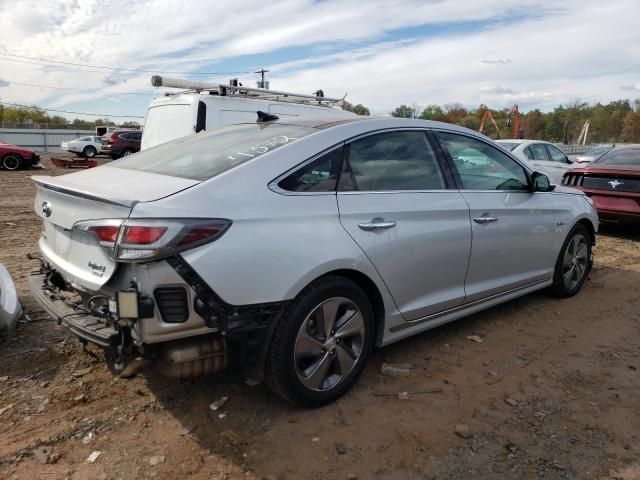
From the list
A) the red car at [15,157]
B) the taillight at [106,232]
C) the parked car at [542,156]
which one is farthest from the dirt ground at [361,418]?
the red car at [15,157]

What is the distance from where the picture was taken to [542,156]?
11.2m

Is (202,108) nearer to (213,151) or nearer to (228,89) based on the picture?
(228,89)

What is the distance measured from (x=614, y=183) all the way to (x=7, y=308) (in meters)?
7.90

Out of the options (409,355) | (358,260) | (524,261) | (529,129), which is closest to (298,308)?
(358,260)

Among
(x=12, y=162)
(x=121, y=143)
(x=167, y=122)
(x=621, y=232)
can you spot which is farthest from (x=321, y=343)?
(x=121, y=143)

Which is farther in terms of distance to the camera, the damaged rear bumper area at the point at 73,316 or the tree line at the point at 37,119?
the tree line at the point at 37,119

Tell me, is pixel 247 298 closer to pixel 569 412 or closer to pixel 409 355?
pixel 409 355

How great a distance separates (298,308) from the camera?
2717mm

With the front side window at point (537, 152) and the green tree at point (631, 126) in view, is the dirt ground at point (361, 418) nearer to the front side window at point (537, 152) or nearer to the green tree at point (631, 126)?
the front side window at point (537, 152)

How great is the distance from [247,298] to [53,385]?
1.56 metres

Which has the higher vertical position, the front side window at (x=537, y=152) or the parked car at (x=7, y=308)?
the front side window at (x=537, y=152)

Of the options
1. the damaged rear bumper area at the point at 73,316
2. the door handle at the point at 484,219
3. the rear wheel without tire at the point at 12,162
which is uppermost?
the door handle at the point at 484,219

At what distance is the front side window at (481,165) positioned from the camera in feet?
12.6

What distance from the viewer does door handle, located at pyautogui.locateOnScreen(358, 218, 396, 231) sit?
120 inches
